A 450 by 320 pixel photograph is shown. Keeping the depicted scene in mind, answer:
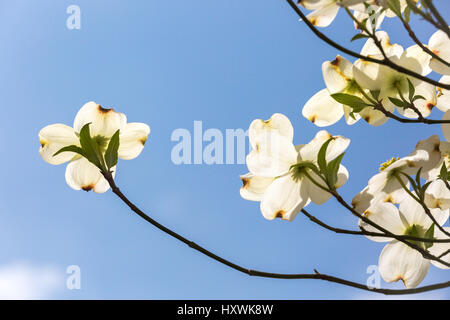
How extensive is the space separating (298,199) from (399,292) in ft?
0.54

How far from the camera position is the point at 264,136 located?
1.79 feet

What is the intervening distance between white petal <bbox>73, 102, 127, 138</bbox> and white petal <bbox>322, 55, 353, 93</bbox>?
296 millimetres

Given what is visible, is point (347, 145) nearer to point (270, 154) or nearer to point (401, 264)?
point (270, 154)

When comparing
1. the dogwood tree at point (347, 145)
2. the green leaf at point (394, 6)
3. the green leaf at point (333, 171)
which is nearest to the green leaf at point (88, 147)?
the dogwood tree at point (347, 145)

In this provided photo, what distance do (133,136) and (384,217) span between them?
0.37 metres

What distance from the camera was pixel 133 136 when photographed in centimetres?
66

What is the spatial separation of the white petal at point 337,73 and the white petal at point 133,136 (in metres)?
0.26

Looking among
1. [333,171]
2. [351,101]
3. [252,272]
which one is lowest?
[252,272]

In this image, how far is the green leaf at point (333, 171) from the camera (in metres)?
0.53

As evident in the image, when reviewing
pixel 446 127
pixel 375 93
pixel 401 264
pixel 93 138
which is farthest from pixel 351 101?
pixel 93 138

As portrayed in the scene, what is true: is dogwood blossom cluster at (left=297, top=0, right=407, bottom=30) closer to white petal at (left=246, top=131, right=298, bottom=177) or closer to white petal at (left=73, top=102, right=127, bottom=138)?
white petal at (left=246, top=131, right=298, bottom=177)
